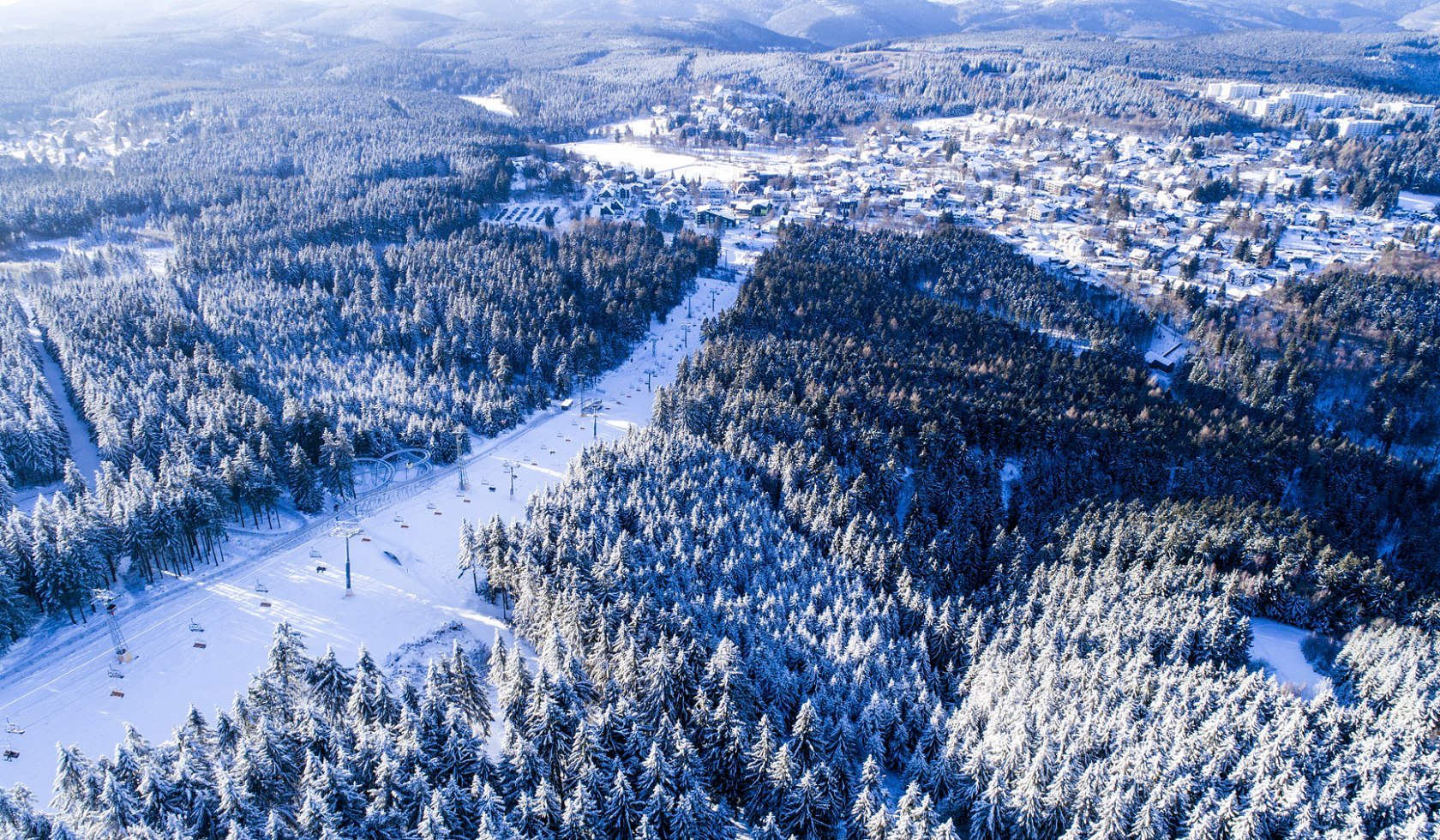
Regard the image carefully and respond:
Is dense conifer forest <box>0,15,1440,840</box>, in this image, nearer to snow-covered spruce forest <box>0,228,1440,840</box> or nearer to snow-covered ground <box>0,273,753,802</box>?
snow-covered spruce forest <box>0,228,1440,840</box>

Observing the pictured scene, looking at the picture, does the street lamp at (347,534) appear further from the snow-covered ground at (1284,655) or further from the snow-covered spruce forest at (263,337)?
the snow-covered ground at (1284,655)

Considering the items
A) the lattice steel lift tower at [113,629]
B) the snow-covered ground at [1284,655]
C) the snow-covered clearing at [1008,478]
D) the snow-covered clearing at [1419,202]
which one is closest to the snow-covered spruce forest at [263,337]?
the lattice steel lift tower at [113,629]

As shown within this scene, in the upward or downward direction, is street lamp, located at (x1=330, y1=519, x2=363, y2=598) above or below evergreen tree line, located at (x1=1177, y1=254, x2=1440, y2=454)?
below

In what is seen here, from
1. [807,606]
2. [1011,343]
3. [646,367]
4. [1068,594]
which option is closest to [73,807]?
[807,606]

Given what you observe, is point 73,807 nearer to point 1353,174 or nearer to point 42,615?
point 42,615

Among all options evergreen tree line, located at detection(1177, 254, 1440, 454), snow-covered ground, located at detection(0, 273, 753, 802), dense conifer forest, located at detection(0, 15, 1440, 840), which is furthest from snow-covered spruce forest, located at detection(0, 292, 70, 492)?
evergreen tree line, located at detection(1177, 254, 1440, 454)

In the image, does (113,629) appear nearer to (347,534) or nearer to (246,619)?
(246,619)
